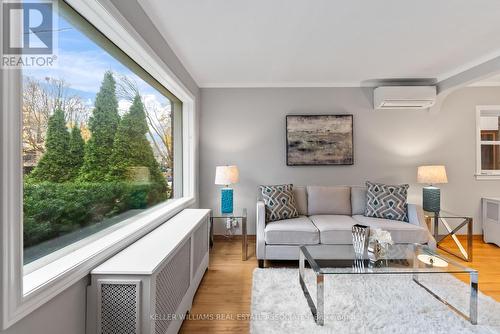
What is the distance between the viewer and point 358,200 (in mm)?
3615

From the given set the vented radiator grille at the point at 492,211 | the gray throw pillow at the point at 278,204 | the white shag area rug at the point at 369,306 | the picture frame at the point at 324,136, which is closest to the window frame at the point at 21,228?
the white shag area rug at the point at 369,306

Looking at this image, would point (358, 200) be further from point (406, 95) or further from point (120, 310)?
point (120, 310)

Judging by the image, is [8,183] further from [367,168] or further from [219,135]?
[367,168]

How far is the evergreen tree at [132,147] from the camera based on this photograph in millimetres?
2016

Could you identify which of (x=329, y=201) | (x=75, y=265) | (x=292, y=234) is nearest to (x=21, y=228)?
(x=75, y=265)

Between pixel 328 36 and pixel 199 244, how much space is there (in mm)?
2404

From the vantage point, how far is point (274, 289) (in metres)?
2.41

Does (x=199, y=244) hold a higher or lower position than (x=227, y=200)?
lower

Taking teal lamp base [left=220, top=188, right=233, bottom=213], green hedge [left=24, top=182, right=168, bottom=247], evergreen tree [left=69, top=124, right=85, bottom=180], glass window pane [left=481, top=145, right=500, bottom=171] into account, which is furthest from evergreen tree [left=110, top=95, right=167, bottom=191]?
glass window pane [left=481, top=145, right=500, bottom=171]

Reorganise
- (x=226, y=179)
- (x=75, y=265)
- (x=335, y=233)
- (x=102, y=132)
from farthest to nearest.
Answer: (x=226, y=179)
(x=335, y=233)
(x=102, y=132)
(x=75, y=265)

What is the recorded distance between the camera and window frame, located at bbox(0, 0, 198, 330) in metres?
0.88

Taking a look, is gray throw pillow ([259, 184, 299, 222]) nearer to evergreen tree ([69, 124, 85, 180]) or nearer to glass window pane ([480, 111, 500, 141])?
evergreen tree ([69, 124, 85, 180])

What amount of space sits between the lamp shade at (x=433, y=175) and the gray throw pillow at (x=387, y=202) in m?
0.46

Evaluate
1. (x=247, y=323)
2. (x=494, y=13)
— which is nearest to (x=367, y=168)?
(x=494, y=13)
